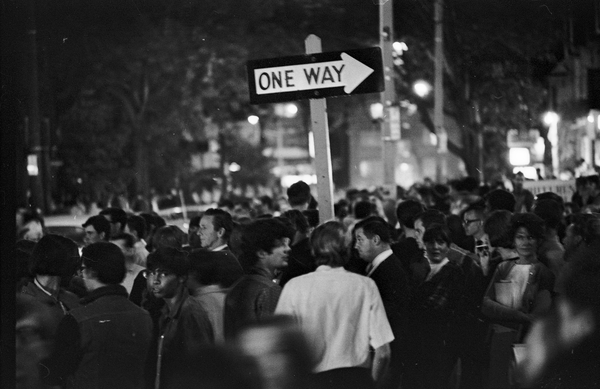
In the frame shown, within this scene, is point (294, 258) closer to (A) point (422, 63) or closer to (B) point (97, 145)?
(A) point (422, 63)

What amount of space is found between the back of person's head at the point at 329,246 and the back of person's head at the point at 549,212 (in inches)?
122

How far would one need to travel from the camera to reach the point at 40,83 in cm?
3822

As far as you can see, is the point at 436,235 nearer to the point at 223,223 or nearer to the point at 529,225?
the point at 529,225

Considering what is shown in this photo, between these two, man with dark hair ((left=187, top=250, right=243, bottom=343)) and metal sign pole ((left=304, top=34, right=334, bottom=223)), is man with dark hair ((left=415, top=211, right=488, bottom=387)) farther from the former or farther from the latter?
man with dark hair ((left=187, top=250, right=243, bottom=343))

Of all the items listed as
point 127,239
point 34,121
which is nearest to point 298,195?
point 127,239

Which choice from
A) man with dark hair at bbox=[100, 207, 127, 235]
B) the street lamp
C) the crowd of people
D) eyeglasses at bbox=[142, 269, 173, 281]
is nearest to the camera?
the crowd of people

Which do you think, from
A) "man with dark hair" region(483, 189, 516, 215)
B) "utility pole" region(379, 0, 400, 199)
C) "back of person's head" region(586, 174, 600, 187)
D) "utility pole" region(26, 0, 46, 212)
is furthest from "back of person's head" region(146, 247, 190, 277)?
"utility pole" region(26, 0, 46, 212)

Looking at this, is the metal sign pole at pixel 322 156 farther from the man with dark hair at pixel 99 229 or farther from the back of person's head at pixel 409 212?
the man with dark hair at pixel 99 229

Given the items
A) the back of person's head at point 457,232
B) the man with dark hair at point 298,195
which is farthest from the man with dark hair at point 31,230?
the back of person's head at point 457,232

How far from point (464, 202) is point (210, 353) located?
7.82 m

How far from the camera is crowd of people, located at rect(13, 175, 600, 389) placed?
217 inches

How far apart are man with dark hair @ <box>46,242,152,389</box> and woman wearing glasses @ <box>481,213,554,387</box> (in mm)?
2311

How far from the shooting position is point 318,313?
18.3 feet

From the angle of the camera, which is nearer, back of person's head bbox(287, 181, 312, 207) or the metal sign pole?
the metal sign pole
